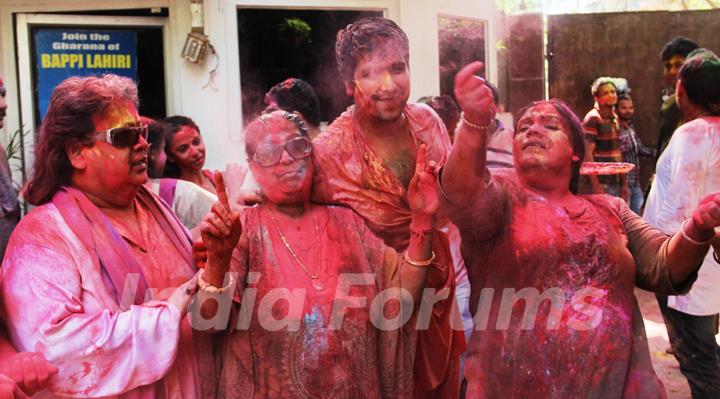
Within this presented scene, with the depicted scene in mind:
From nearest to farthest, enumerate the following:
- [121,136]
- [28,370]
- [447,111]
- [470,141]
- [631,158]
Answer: [28,370] → [470,141] → [121,136] → [447,111] → [631,158]

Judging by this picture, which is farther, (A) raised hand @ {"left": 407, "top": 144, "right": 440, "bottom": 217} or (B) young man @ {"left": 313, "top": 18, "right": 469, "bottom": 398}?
(B) young man @ {"left": 313, "top": 18, "right": 469, "bottom": 398}

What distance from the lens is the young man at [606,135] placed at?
768cm

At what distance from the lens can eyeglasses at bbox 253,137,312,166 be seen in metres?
3.12

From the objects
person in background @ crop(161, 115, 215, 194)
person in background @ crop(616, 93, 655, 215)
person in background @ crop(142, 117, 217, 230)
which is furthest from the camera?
person in background @ crop(616, 93, 655, 215)

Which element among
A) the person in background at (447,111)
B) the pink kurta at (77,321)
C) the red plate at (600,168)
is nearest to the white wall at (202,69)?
the person in background at (447,111)

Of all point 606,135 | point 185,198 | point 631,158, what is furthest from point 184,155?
point 631,158

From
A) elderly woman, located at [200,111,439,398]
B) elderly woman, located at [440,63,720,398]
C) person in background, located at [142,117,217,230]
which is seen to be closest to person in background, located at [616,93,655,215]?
person in background, located at [142,117,217,230]

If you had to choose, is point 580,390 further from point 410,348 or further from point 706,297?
point 706,297

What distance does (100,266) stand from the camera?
281 cm

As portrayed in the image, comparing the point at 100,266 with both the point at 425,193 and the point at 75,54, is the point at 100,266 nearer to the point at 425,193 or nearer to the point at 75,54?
the point at 425,193

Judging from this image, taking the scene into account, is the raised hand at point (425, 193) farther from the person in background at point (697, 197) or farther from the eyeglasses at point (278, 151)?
the person in background at point (697, 197)

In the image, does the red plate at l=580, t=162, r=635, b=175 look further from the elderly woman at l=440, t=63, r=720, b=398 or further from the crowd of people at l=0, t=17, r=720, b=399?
the elderly woman at l=440, t=63, r=720, b=398

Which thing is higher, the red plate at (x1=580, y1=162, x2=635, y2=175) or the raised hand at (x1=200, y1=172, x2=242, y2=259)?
the red plate at (x1=580, y1=162, x2=635, y2=175)

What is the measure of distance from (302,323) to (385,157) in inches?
35.2
